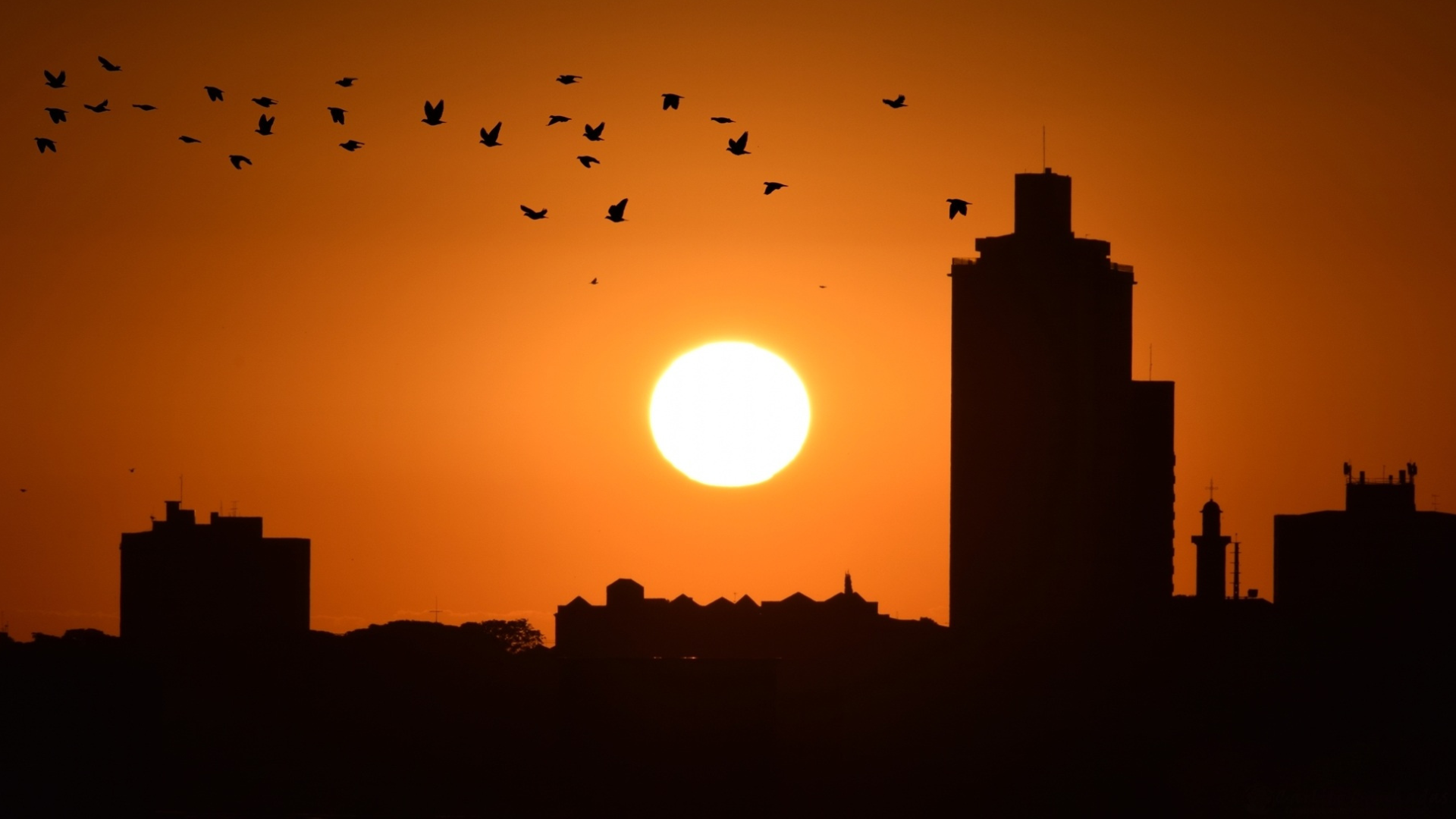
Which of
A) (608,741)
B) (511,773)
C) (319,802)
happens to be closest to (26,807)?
(608,741)

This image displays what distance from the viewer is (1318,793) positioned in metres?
158

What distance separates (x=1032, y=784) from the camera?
191250mm

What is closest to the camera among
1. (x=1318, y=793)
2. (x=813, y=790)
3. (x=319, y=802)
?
(x=1318, y=793)

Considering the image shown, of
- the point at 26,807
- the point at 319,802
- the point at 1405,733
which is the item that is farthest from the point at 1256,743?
the point at 26,807

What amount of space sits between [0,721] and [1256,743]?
99.5 metres

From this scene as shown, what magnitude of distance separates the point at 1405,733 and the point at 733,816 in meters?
96.0

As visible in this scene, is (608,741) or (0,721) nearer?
(608,741)

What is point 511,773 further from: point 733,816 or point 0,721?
point 733,816

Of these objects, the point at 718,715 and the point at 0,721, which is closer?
the point at 718,715

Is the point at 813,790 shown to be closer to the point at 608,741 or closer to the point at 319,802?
the point at 319,802

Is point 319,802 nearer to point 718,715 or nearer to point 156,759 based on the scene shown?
point 156,759

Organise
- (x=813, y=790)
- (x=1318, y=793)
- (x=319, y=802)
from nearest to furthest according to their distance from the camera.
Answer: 1. (x=1318, y=793)
2. (x=319, y=802)
3. (x=813, y=790)

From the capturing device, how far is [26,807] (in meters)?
115

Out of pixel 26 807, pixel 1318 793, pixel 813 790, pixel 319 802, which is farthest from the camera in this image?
pixel 813 790
